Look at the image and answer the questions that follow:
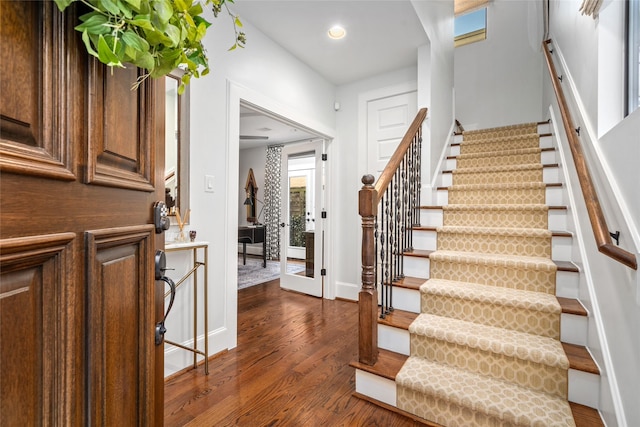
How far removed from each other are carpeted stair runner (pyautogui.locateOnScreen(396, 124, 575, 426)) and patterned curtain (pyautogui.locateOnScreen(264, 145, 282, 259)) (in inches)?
184

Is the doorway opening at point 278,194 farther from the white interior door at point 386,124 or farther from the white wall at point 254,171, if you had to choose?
the white interior door at point 386,124

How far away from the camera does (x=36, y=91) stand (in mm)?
419

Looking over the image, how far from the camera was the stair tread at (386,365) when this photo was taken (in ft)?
5.65

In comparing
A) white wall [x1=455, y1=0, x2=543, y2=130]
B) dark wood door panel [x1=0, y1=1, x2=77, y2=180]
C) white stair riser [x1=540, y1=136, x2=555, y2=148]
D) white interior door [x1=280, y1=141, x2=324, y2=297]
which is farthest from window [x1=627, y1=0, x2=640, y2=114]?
white wall [x1=455, y1=0, x2=543, y2=130]

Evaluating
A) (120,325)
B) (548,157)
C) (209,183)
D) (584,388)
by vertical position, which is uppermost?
(548,157)

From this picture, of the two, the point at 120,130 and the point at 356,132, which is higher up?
the point at 356,132

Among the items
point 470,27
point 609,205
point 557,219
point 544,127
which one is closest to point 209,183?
point 609,205

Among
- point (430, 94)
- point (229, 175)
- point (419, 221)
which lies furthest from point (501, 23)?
point (229, 175)

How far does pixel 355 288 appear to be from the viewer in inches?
147

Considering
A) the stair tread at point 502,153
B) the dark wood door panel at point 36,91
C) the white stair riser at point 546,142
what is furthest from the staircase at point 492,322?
the dark wood door panel at point 36,91

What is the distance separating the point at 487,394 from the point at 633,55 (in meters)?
1.80

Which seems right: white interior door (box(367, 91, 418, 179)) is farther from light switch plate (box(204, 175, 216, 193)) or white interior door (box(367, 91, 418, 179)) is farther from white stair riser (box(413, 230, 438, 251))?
light switch plate (box(204, 175, 216, 193))

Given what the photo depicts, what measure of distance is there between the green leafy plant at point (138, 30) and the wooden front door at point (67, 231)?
63mm

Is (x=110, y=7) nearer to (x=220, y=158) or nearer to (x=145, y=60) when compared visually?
(x=145, y=60)
